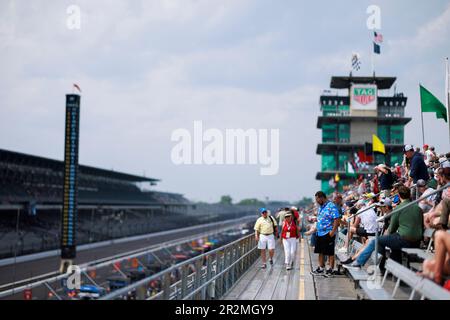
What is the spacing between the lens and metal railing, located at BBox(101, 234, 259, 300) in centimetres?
561

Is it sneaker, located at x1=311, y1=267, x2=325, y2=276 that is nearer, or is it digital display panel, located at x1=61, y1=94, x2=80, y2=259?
sneaker, located at x1=311, y1=267, x2=325, y2=276

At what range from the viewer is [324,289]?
9383 millimetres

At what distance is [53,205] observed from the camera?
51.6 metres

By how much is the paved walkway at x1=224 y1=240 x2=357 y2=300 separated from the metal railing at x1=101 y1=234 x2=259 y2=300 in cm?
27

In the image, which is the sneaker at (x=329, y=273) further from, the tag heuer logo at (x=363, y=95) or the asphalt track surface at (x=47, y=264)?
the tag heuer logo at (x=363, y=95)

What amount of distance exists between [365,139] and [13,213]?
40550 mm

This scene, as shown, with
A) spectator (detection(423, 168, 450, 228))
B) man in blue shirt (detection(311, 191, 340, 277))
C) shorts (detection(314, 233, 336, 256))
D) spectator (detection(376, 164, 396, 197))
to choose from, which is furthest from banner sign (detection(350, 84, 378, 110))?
spectator (detection(423, 168, 450, 228))

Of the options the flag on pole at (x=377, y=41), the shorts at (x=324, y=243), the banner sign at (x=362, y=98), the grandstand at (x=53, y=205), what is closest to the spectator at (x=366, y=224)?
the shorts at (x=324, y=243)

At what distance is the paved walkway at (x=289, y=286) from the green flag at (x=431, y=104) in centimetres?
492

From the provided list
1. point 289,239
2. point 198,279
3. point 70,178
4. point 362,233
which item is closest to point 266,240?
point 289,239

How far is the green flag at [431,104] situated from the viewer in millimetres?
12841

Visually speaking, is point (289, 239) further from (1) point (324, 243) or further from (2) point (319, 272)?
(1) point (324, 243)

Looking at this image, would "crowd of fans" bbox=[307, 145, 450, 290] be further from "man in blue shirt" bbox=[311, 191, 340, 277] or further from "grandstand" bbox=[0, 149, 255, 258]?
"grandstand" bbox=[0, 149, 255, 258]
